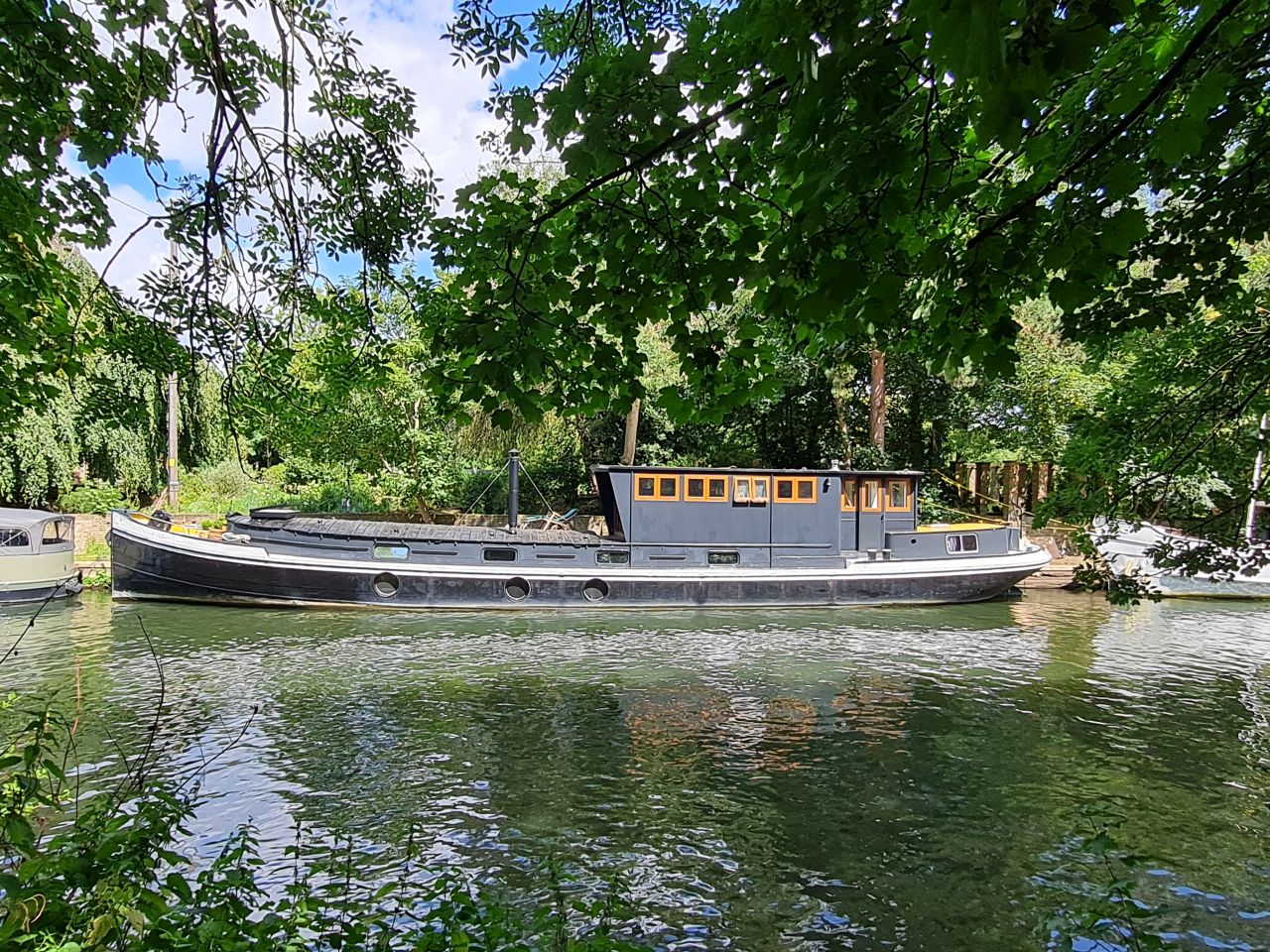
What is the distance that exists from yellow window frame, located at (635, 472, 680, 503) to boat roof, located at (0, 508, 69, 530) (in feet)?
41.2

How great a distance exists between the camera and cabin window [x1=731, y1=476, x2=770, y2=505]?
51.7 feet

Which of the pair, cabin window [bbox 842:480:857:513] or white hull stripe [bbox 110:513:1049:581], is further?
cabin window [bbox 842:480:857:513]

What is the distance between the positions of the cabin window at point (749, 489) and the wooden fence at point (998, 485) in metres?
9.08

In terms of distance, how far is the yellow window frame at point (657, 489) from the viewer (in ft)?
51.0

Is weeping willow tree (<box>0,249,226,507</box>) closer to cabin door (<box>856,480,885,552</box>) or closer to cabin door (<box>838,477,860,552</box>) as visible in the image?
cabin door (<box>838,477,860,552</box>)

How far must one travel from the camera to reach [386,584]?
15.0 metres

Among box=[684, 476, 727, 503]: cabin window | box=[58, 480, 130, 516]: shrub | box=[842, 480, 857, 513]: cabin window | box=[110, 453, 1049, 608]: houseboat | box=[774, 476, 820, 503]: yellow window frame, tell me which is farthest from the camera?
box=[58, 480, 130, 516]: shrub

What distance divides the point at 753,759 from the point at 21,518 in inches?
641

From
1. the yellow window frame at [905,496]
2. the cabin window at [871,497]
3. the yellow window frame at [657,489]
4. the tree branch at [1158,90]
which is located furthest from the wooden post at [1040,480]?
the tree branch at [1158,90]

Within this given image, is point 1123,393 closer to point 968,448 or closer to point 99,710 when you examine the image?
point 99,710

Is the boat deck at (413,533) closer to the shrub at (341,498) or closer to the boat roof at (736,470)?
the boat roof at (736,470)

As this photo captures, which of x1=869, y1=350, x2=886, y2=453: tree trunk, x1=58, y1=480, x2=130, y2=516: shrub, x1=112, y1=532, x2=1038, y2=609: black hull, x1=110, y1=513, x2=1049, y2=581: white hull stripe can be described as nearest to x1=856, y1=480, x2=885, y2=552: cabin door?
x1=110, y1=513, x2=1049, y2=581: white hull stripe

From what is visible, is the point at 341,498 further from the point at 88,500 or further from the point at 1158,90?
the point at 1158,90

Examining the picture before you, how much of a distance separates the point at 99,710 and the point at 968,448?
67.1 ft
